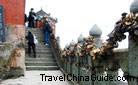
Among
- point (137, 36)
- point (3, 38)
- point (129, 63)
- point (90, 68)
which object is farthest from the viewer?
point (3, 38)

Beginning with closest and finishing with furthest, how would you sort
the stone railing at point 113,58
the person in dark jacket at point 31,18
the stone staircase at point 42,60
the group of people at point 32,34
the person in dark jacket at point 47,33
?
the stone railing at point 113,58 < the stone staircase at point 42,60 < the group of people at point 32,34 < the person in dark jacket at point 47,33 < the person in dark jacket at point 31,18

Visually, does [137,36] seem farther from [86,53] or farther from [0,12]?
[0,12]

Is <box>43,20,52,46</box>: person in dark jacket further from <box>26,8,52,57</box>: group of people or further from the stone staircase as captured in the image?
the stone staircase

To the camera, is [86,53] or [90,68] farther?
[86,53]

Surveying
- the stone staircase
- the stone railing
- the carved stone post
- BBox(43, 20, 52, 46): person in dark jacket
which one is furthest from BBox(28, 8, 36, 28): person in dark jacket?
the carved stone post

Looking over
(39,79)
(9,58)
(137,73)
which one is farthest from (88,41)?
(9,58)

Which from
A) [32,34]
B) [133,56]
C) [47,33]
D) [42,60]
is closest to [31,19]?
[47,33]

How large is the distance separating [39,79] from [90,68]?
20.8 feet

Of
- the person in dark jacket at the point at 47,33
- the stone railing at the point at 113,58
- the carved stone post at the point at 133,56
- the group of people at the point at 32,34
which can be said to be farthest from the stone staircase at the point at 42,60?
the carved stone post at the point at 133,56

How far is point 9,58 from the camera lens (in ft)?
53.2

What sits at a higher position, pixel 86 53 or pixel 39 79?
pixel 86 53

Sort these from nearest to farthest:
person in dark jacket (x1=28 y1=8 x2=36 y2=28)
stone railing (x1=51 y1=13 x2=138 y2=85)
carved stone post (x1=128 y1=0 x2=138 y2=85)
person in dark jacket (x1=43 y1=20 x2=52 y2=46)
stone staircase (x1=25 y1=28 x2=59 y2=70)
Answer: carved stone post (x1=128 y1=0 x2=138 y2=85) < stone railing (x1=51 y1=13 x2=138 y2=85) < stone staircase (x1=25 y1=28 x2=59 y2=70) < person in dark jacket (x1=43 y1=20 x2=52 y2=46) < person in dark jacket (x1=28 y1=8 x2=36 y2=28)

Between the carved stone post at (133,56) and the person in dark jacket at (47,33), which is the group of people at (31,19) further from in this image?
the carved stone post at (133,56)

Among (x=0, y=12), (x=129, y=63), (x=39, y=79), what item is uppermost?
(x=0, y=12)
